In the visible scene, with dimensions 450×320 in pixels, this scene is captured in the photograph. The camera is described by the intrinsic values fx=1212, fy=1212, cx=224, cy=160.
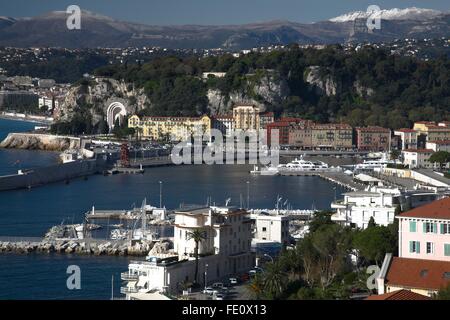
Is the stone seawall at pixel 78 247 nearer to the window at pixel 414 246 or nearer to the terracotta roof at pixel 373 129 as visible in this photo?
the window at pixel 414 246

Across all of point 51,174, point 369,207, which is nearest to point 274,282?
point 369,207

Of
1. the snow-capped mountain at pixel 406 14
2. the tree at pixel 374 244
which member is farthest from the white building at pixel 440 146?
the snow-capped mountain at pixel 406 14

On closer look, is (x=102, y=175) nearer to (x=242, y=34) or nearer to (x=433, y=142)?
(x=433, y=142)

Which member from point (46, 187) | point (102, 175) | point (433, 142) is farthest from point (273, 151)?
point (46, 187)

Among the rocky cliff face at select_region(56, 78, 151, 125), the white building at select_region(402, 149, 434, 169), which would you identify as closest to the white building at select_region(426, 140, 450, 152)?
the white building at select_region(402, 149, 434, 169)

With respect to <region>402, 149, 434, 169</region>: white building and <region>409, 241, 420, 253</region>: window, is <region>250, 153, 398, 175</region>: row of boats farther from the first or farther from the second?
<region>409, 241, 420, 253</region>: window
